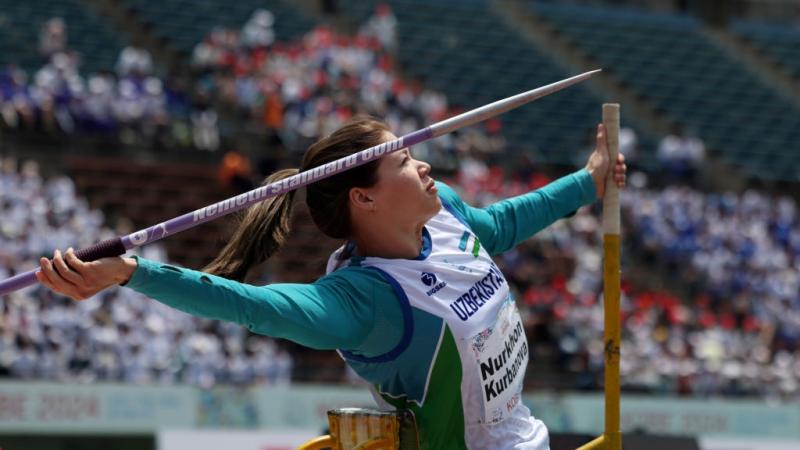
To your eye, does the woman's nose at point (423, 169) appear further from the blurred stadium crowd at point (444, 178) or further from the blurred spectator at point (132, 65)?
the blurred spectator at point (132, 65)

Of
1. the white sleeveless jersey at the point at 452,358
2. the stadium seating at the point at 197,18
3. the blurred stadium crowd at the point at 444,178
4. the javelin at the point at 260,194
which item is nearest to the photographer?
the javelin at the point at 260,194

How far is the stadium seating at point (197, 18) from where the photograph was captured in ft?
65.2

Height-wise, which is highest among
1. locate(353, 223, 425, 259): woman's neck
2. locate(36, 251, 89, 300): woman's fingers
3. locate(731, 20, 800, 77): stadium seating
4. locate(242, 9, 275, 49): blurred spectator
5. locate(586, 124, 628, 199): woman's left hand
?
locate(731, 20, 800, 77): stadium seating

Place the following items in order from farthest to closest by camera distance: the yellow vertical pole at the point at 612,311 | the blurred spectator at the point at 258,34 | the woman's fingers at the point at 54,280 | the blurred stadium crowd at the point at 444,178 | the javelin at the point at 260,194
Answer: the blurred spectator at the point at 258,34, the blurred stadium crowd at the point at 444,178, the yellow vertical pole at the point at 612,311, the javelin at the point at 260,194, the woman's fingers at the point at 54,280

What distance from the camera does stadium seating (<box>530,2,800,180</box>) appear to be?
2323 cm

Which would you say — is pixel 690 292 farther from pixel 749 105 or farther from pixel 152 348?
pixel 152 348

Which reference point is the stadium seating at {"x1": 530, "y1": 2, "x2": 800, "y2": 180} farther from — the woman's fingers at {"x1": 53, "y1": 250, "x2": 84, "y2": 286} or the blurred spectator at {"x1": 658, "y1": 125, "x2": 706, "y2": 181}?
the woman's fingers at {"x1": 53, "y1": 250, "x2": 84, "y2": 286}

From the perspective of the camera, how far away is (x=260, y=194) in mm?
3529

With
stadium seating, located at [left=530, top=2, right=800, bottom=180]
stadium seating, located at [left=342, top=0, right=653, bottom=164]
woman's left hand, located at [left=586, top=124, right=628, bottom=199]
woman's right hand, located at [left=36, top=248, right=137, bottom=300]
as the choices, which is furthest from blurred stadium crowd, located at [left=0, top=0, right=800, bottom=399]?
woman's right hand, located at [left=36, top=248, right=137, bottom=300]

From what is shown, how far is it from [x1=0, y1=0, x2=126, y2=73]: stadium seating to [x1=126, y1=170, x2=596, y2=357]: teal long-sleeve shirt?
1386 centimetres

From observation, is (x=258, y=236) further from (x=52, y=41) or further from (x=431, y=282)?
(x=52, y=41)

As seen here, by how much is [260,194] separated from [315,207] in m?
0.43

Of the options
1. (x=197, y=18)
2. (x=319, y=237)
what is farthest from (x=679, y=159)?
(x=319, y=237)

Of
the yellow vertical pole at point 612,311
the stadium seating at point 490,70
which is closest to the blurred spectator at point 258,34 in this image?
the stadium seating at point 490,70
